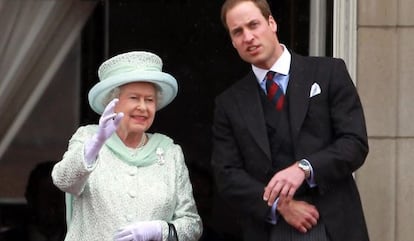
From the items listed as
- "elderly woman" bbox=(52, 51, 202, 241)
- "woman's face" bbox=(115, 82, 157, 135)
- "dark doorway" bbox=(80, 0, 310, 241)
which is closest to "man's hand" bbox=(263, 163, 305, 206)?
"elderly woman" bbox=(52, 51, 202, 241)

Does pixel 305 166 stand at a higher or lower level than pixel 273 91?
lower

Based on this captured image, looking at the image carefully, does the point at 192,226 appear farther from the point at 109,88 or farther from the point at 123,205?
the point at 109,88

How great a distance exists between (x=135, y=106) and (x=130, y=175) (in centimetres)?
27

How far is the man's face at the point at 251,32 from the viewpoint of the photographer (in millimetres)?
4945

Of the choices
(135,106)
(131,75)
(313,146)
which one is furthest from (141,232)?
(313,146)

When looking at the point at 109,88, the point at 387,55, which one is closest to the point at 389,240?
the point at 387,55

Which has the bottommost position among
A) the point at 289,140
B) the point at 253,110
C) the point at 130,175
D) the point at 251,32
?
the point at 130,175

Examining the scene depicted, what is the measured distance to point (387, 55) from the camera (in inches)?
235

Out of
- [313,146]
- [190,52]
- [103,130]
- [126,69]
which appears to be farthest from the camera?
[190,52]

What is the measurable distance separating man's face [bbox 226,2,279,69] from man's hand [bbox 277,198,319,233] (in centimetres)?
57

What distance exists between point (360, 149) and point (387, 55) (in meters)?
1.21

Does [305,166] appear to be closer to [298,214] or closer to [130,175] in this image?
[298,214]

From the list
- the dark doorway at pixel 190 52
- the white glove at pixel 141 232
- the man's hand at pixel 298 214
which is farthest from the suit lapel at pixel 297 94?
the dark doorway at pixel 190 52

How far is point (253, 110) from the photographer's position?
4.96m
